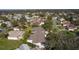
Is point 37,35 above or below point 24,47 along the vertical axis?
above

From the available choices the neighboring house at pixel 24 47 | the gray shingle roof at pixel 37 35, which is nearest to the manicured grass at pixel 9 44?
the neighboring house at pixel 24 47

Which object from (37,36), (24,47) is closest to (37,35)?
(37,36)

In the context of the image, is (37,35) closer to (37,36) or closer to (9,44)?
(37,36)

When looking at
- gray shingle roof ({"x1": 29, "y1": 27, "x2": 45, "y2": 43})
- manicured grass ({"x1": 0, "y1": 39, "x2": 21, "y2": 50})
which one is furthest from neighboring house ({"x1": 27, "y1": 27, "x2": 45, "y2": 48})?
manicured grass ({"x1": 0, "y1": 39, "x2": 21, "y2": 50})

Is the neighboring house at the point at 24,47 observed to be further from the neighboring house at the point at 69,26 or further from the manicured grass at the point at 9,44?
the neighboring house at the point at 69,26
